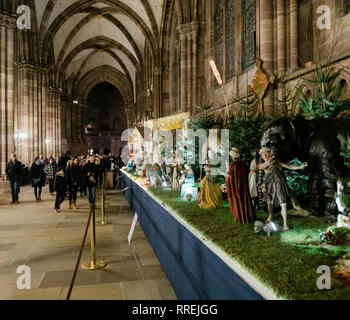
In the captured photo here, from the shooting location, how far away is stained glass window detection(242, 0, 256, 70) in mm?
9821

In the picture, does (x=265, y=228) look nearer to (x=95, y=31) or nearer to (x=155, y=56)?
(x=155, y=56)

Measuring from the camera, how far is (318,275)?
216 centimetres

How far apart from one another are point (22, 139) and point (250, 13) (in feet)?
56.7

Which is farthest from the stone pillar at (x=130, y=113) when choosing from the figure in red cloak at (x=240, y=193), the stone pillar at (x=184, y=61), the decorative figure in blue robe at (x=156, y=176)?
the figure in red cloak at (x=240, y=193)

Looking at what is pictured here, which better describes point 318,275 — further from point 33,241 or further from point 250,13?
point 250,13

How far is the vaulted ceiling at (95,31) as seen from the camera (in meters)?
21.5

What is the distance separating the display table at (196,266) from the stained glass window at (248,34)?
23.1 ft

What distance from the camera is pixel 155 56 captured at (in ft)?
70.5

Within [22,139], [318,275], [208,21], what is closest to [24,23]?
[22,139]

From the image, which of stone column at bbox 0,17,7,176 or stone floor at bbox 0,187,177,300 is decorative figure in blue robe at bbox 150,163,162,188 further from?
stone column at bbox 0,17,7,176

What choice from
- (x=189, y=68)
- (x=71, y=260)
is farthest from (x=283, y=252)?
A: (x=189, y=68)

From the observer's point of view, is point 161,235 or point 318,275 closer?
point 318,275
